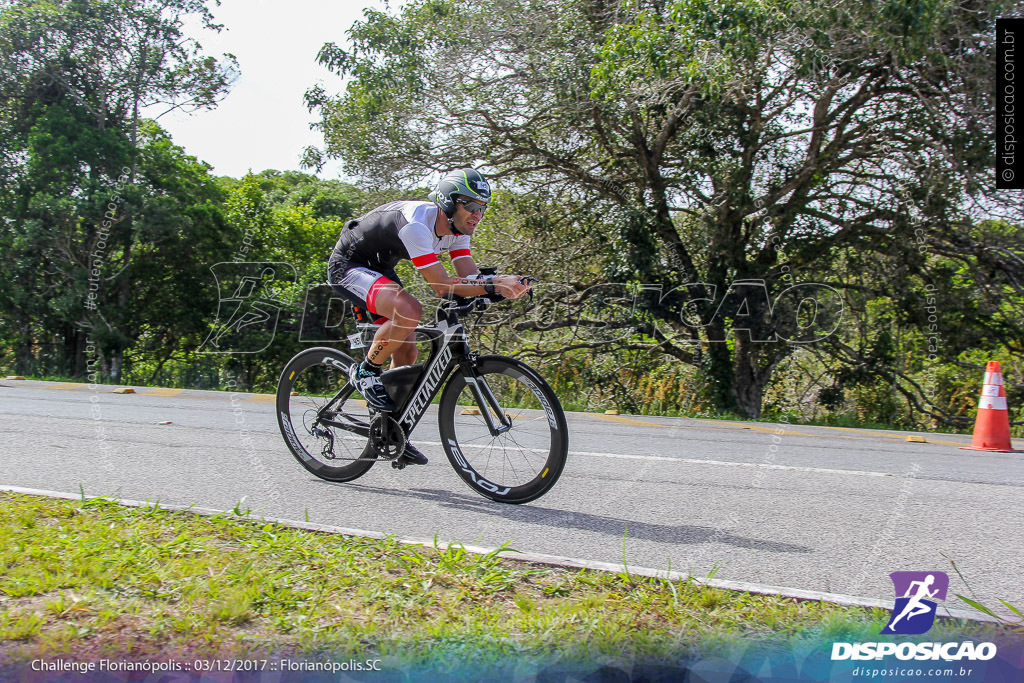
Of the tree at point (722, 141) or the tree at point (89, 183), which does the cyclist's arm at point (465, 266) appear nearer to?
the tree at point (722, 141)

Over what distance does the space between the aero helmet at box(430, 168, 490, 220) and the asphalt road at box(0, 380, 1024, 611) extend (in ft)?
5.55

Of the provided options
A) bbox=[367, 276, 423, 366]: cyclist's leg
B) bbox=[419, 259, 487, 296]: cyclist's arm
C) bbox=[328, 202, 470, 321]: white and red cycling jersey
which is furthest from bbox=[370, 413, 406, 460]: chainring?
bbox=[419, 259, 487, 296]: cyclist's arm

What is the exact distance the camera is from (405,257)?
4.88 m

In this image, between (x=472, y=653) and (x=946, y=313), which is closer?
(x=472, y=653)

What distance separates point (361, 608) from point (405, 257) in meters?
2.47

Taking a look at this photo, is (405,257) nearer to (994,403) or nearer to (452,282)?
(452,282)

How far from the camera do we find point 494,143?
15820mm

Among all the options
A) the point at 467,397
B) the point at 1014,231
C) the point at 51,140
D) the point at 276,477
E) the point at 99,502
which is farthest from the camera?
the point at 51,140

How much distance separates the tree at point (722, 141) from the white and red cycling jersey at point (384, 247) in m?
7.69

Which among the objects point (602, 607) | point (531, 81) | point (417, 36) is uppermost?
point (417, 36)

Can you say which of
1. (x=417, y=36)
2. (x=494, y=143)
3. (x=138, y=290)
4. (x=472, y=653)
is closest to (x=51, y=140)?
(x=138, y=290)

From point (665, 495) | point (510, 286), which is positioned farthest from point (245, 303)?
point (510, 286)

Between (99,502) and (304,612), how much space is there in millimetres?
2122

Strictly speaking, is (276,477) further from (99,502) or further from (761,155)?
(761,155)
